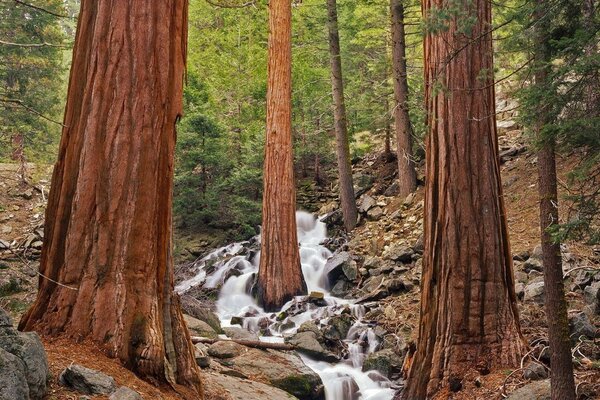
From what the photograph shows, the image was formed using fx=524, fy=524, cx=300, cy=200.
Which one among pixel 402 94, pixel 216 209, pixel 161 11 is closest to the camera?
pixel 161 11

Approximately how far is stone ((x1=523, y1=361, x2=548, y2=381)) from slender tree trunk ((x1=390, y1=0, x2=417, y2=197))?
31.3ft

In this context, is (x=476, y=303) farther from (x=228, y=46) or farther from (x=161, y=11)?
(x=228, y=46)

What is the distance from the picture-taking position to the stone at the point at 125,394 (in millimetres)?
3417

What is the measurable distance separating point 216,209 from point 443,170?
1111 cm

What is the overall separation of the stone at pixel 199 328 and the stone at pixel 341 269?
459 cm

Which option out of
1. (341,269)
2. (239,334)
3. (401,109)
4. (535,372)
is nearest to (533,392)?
(535,372)

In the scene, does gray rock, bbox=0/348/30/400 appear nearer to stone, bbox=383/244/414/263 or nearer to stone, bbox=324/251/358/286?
stone, bbox=383/244/414/263

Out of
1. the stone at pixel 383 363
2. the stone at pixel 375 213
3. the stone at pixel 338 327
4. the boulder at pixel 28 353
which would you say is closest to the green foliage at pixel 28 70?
the stone at pixel 375 213

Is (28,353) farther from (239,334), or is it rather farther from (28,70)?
(28,70)

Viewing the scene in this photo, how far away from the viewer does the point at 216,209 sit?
1644 cm

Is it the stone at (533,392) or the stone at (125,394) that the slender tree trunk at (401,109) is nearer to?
the stone at (533,392)

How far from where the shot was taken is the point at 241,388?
5863 mm

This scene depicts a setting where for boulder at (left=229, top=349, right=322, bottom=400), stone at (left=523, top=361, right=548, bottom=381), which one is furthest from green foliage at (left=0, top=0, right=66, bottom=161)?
stone at (left=523, top=361, right=548, bottom=381)

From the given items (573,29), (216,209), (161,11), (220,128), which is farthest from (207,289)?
(573,29)
